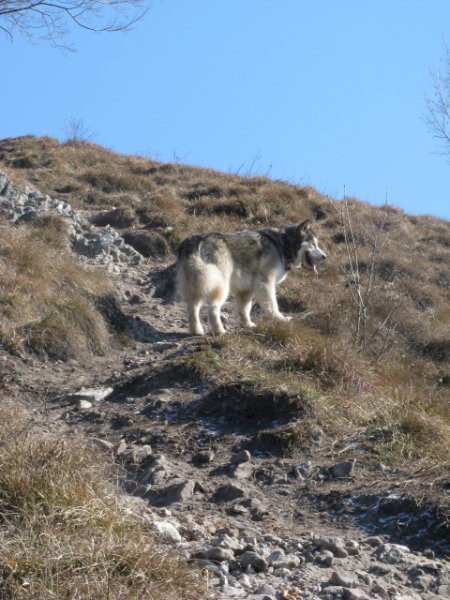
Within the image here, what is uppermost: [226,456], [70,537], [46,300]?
[46,300]

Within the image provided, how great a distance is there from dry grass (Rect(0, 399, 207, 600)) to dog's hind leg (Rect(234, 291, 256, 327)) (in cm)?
538

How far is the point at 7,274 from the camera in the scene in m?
8.59

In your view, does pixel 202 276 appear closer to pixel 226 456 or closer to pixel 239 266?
pixel 239 266

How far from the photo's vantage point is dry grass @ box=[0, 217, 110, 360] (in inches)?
306

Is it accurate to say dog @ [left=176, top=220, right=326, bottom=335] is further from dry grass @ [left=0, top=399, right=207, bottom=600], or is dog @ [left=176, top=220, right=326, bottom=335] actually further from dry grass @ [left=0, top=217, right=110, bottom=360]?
dry grass @ [left=0, top=399, right=207, bottom=600]

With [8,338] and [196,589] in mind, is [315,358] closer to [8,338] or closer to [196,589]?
[8,338]

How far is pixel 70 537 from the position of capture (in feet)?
11.2

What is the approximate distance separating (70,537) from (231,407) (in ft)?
9.41

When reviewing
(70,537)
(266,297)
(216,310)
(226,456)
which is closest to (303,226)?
(266,297)

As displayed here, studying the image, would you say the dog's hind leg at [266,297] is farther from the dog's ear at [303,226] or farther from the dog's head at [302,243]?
the dog's ear at [303,226]

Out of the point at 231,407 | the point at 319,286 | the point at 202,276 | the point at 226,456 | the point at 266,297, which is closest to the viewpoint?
the point at 226,456

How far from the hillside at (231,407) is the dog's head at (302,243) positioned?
68 cm

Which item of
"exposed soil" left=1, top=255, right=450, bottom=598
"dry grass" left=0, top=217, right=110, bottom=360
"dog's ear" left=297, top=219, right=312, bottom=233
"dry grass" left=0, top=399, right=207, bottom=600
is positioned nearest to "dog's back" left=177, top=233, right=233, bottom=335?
"exposed soil" left=1, top=255, right=450, bottom=598

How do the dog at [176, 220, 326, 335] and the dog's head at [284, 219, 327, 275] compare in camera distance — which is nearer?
the dog at [176, 220, 326, 335]
